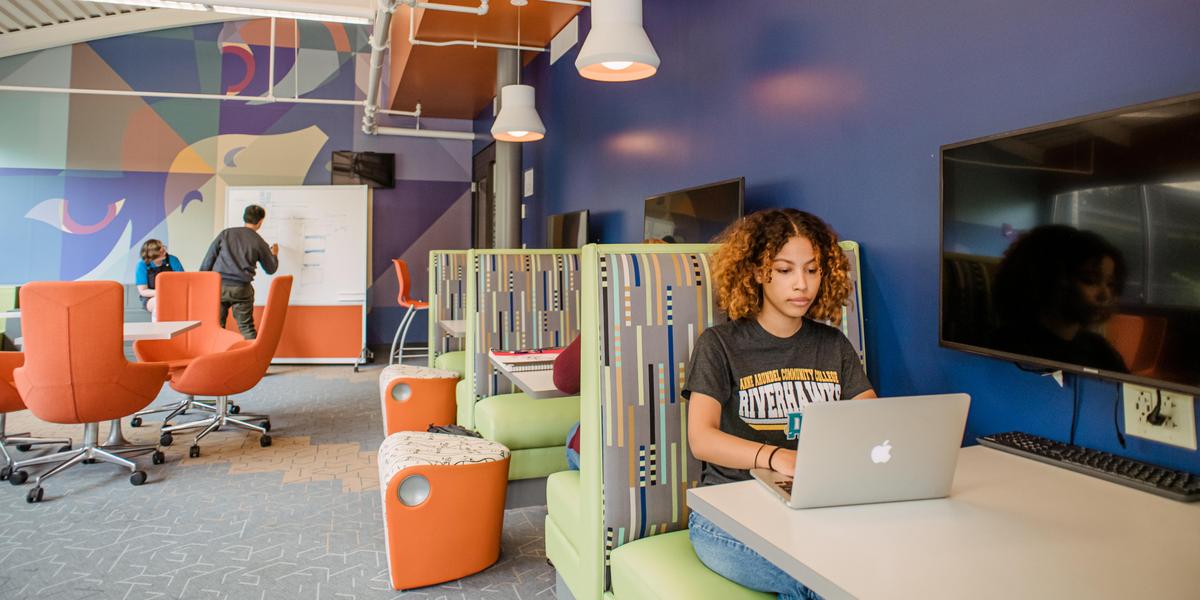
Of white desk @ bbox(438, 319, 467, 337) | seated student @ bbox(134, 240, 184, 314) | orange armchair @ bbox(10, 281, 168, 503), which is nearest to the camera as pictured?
orange armchair @ bbox(10, 281, 168, 503)

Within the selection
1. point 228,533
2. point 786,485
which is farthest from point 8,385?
point 786,485

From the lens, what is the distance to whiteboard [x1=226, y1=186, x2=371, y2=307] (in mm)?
7902

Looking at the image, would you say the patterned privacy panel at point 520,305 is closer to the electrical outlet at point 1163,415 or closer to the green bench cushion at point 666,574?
the green bench cushion at point 666,574

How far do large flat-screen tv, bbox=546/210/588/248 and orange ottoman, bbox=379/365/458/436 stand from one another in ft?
4.32

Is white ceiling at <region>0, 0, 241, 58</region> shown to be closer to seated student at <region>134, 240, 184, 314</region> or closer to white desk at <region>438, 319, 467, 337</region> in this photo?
seated student at <region>134, 240, 184, 314</region>

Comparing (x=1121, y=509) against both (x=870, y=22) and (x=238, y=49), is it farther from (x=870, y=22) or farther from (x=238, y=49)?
(x=238, y=49)

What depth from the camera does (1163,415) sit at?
56.5 inches

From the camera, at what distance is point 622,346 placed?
5.63 feet

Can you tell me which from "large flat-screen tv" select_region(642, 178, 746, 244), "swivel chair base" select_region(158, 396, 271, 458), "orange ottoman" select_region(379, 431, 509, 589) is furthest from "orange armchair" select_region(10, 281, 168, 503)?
"large flat-screen tv" select_region(642, 178, 746, 244)

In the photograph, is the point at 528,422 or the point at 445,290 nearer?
the point at 528,422

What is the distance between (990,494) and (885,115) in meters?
1.36

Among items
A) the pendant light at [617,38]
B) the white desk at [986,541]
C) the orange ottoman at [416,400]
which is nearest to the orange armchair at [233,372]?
the orange ottoman at [416,400]

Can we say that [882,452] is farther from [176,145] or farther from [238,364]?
[176,145]

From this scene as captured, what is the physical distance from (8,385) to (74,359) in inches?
28.9
